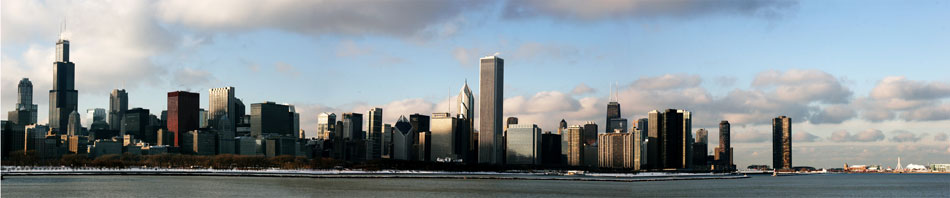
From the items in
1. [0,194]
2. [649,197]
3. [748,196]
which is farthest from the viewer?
[748,196]

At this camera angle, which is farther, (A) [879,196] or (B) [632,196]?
(A) [879,196]

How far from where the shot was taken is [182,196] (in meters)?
114

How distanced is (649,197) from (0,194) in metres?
86.2

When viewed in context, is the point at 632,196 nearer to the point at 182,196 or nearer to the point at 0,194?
the point at 182,196

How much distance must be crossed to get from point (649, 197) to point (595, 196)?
8.86m

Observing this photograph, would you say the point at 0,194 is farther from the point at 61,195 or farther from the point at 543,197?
the point at 543,197

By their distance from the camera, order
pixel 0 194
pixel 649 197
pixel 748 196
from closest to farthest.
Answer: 1. pixel 0 194
2. pixel 649 197
3. pixel 748 196

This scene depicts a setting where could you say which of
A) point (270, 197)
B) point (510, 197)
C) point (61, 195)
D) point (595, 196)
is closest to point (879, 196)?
point (595, 196)

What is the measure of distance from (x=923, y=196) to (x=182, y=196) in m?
119

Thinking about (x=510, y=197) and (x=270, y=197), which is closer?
(x=270, y=197)

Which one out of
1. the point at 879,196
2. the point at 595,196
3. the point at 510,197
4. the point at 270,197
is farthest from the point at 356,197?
the point at 879,196

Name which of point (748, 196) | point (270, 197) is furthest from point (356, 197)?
point (748, 196)

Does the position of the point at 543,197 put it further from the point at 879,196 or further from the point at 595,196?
the point at 879,196

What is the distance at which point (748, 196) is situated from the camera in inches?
5699
